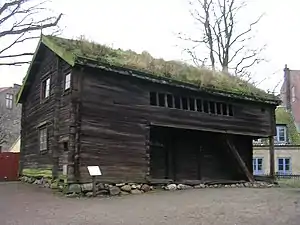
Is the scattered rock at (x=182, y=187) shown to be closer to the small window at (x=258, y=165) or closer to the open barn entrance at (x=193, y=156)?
the open barn entrance at (x=193, y=156)

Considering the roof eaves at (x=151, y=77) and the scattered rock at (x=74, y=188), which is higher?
the roof eaves at (x=151, y=77)

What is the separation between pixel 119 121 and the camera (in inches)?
689

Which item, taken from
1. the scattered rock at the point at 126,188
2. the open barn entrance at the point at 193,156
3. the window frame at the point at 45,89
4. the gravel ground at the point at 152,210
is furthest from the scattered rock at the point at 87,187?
the window frame at the point at 45,89

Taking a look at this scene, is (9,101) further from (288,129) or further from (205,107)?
(205,107)

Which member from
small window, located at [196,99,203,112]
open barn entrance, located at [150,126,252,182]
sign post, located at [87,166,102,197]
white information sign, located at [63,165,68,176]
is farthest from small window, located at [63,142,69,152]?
small window, located at [196,99,203,112]

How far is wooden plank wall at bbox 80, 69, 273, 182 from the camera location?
54.5 ft

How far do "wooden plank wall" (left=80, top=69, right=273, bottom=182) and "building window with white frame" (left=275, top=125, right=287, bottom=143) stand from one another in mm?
23581

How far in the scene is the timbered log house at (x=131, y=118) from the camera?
1672 cm

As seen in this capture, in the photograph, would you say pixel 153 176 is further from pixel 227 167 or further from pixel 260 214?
pixel 260 214

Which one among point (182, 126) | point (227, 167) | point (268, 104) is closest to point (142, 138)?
point (182, 126)

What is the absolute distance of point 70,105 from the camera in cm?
1683

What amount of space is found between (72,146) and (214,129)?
7.70 meters

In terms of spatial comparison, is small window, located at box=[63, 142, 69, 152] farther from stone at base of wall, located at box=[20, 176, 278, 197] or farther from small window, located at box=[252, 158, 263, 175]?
small window, located at box=[252, 158, 263, 175]

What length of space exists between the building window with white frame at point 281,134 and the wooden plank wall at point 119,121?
23581 mm
